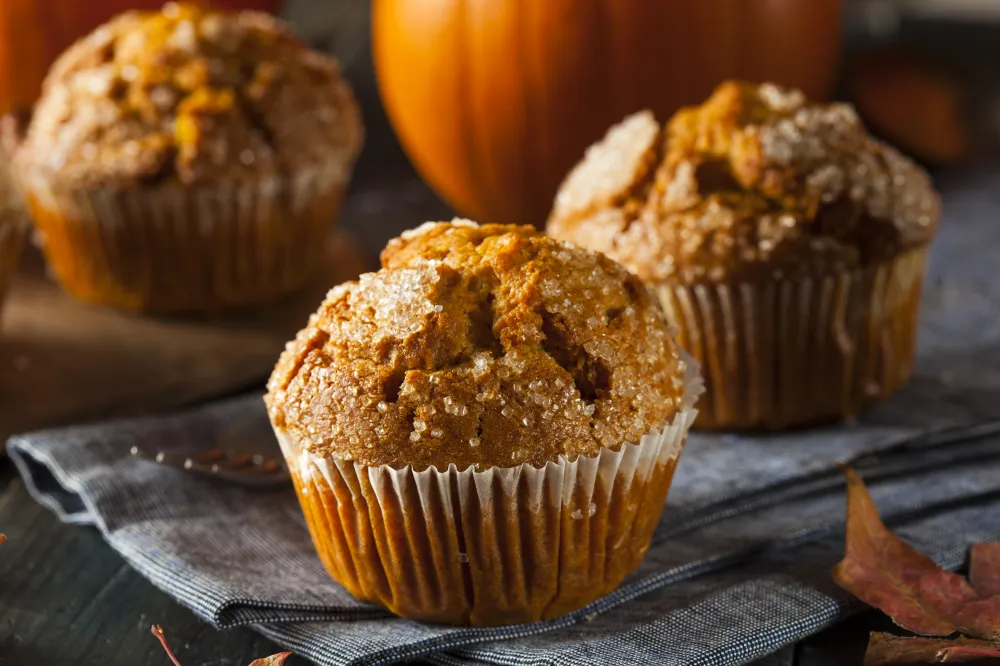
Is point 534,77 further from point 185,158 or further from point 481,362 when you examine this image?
point 481,362

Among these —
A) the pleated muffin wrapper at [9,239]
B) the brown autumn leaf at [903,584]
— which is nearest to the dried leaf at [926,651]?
the brown autumn leaf at [903,584]

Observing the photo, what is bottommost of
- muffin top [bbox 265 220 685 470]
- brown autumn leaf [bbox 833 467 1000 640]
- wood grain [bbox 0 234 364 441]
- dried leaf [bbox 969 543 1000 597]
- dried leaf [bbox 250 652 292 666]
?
wood grain [bbox 0 234 364 441]

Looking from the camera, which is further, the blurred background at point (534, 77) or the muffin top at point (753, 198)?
the blurred background at point (534, 77)

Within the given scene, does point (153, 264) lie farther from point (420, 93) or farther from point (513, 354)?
point (513, 354)

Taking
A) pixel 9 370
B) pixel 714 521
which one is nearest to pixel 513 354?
pixel 714 521

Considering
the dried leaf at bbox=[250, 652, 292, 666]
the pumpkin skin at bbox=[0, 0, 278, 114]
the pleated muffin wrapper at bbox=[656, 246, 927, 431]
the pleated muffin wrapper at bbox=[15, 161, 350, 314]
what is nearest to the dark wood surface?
the dried leaf at bbox=[250, 652, 292, 666]

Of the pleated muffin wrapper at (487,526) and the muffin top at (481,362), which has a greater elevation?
the muffin top at (481,362)

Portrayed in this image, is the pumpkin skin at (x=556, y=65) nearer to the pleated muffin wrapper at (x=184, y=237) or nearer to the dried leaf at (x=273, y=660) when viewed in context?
the pleated muffin wrapper at (x=184, y=237)

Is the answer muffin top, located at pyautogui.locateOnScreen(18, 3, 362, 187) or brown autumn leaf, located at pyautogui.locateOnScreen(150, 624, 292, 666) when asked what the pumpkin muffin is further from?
brown autumn leaf, located at pyautogui.locateOnScreen(150, 624, 292, 666)
